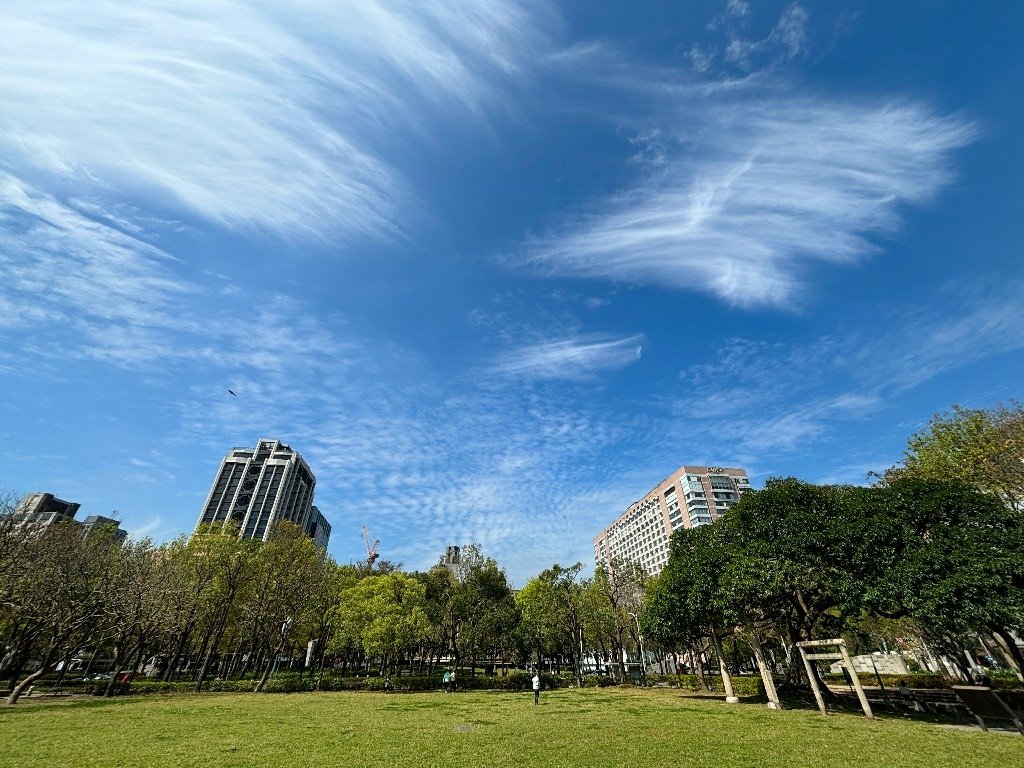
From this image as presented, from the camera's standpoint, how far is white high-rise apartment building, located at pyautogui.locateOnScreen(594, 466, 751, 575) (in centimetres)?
12769

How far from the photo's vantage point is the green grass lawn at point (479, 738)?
42.5ft

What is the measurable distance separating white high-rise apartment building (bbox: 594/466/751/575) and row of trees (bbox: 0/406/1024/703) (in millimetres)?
73267

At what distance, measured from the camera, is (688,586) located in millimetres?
29797

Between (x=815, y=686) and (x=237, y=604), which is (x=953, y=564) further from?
(x=237, y=604)

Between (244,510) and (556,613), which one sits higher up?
(244,510)

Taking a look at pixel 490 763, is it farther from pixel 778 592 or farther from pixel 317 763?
pixel 778 592

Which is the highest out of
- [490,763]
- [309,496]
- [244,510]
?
[309,496]

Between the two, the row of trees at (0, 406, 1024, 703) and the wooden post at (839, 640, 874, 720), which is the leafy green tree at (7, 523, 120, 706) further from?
the wooden post at (839, 640, 874, 720)

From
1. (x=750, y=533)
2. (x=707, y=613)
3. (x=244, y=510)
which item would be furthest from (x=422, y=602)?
(x=244, y=510)

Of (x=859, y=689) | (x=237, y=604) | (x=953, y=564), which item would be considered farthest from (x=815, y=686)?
(x=237, y=604)

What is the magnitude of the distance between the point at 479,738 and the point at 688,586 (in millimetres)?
18315

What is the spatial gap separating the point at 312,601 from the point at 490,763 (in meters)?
41.3

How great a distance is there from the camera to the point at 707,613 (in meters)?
28.6

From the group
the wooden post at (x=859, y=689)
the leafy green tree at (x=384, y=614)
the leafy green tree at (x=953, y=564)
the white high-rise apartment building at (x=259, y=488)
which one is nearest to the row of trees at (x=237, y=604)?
the leafy green tree at (x=384, y=614)
